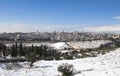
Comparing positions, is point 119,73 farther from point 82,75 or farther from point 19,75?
point 19,75

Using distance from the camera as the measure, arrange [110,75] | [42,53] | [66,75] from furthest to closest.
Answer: [42,53] → [66,75] → [110,75]

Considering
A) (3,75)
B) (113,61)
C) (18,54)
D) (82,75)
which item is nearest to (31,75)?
(3,75)

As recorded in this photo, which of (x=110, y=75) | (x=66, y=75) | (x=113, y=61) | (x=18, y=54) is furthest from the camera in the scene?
(x=18, y=54)

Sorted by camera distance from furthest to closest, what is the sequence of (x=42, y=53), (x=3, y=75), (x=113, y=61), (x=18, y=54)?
(x=42, y=53)
(x=18, y=54)
(x=113, y=61)
(x=3, y=75)

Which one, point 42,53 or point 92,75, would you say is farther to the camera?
point 42,53

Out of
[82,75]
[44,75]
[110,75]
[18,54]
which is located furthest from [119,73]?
[18,54]

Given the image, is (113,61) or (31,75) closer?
(31,75)

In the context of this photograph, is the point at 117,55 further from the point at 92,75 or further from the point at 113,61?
the point at 92,75

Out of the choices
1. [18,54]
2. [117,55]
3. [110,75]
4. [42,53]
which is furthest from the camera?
[42,53]


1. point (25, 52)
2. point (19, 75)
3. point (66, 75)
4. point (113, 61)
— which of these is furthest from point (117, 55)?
point (25, 52)

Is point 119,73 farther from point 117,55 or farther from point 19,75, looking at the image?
point 117,55
